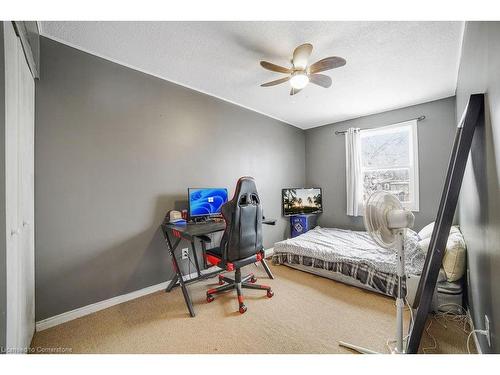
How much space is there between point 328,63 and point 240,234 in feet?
5.62

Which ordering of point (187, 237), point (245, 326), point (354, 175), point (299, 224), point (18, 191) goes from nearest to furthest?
point (18, 191) < point (245, 326) < point (187, 237) < point (354, 175) < point (299, 224)

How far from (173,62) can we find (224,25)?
754mm

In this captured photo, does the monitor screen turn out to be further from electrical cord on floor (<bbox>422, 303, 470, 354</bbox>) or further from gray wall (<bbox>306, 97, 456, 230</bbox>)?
gray wall (<bbox>306, 97, 456, 230</bbox>)

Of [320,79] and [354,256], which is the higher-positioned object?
[320,79]

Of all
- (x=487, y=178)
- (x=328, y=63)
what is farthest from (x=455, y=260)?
(x=328, y=63)

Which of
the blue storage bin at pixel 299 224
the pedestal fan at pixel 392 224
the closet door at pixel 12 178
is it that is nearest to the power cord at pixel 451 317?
the pedestal fan at pixel 392 224

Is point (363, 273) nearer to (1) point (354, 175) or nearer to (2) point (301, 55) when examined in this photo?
(1) point (354, 175)

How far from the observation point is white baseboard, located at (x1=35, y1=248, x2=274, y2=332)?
1675mm

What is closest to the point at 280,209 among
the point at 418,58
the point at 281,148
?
the point at 281,148

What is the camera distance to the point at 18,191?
1.18m

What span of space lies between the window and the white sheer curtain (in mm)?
109

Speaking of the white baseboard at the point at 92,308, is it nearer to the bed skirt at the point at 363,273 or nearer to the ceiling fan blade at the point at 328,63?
the bed skirt at the point at 363,273
